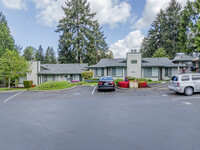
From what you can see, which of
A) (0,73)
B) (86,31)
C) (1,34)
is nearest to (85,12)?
(86,31)

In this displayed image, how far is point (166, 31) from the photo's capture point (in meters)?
48.6

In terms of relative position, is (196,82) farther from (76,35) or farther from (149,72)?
A: (76,35)

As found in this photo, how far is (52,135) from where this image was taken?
4184mm

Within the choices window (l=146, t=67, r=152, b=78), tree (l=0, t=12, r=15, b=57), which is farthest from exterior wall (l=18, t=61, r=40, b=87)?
window (l=146, t=67, r=152, b=78)

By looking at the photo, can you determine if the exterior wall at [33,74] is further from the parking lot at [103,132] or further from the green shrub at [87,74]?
the parking lot at [103,132]

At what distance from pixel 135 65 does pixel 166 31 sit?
3402 centimetres

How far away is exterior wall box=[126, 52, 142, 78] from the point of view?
24.7 metres

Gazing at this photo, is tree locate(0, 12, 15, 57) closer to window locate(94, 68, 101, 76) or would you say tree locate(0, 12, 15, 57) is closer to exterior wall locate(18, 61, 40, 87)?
exterior wall locate(18, 61, 40, 87)

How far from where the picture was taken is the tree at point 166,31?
46.9 metres

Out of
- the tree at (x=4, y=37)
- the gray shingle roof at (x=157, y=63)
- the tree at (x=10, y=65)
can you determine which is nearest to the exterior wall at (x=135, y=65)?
the gray shingle roof at (x=157, y=63)

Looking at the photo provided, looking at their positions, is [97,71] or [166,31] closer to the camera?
[97,71]

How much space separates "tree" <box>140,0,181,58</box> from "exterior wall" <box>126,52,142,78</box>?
28488 millimetres

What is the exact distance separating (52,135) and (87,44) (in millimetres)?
42030

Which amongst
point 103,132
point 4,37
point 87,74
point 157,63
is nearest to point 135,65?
point 157,63
